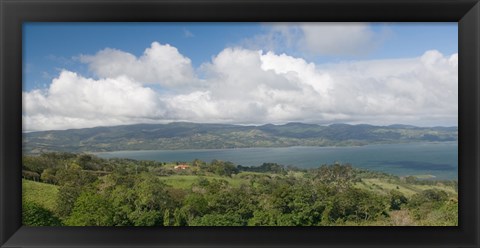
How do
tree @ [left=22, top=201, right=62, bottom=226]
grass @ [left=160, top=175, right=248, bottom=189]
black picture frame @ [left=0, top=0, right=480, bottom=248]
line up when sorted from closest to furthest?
black picture frame @ [left=0, top=0, right=480, bottom=248], tree @ [left=22, top=201, right=62, bottom=226], grass @ [left=160, top=175, right=248, bottom=189]

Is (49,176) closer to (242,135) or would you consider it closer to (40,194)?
(40,194)

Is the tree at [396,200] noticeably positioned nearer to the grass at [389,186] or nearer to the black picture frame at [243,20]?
the grass at [389,186]

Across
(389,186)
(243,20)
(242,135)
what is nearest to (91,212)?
(242,135)

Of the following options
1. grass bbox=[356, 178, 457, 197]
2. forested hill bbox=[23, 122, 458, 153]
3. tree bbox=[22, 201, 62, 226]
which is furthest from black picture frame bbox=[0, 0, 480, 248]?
forested hill bbox=[23, 122, 458, 153]

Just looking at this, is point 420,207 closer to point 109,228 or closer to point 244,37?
point 244,37

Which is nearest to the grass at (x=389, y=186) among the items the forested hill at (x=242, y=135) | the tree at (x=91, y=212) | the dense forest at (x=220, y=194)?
the dense forest at (x=220, y=194)

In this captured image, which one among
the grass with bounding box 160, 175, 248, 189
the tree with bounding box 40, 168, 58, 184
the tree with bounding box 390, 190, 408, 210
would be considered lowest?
the tree with bounding box 390, 190, 408, 210

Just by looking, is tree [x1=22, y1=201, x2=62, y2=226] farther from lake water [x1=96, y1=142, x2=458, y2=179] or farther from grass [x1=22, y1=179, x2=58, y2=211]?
lake water [x1=96, y1=142, x2=458, y2=179]
